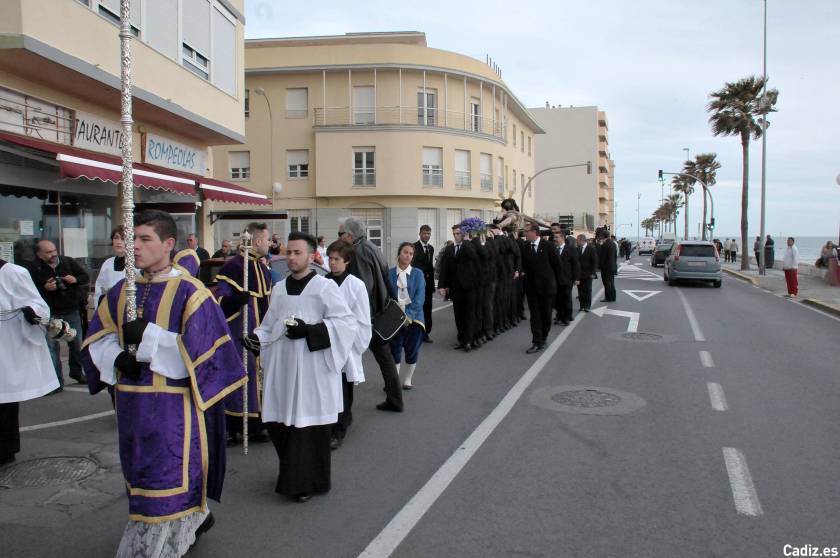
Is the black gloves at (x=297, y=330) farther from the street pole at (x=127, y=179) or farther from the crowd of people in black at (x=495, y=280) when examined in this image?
the crowd of people in black at (x=495, y=280)

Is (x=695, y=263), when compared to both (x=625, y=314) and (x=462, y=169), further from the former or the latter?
(x=462, y=169)

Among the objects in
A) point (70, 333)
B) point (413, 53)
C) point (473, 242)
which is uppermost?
point (413, 53)

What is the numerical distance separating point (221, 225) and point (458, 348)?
2750 cm

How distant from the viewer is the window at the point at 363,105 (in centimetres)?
3653

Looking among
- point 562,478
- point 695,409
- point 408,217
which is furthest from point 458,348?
point 408,217

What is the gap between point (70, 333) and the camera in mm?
5625

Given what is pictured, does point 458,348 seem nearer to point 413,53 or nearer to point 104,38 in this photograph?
point 104,38

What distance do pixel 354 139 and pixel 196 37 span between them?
68.7 feet

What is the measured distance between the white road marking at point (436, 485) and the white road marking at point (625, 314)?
225 inches

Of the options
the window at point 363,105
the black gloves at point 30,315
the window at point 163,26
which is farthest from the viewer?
the window at point 363,105

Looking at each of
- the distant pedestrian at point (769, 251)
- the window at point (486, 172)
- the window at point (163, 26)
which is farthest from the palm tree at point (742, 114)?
the window at point (163, 26)

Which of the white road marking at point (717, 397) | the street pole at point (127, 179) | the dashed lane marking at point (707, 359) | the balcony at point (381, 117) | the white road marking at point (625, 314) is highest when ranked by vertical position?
the balcony at point (381, 117)

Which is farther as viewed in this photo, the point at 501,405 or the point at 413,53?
the point at 413,53

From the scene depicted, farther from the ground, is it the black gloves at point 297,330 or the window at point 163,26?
the window at point 163,26
